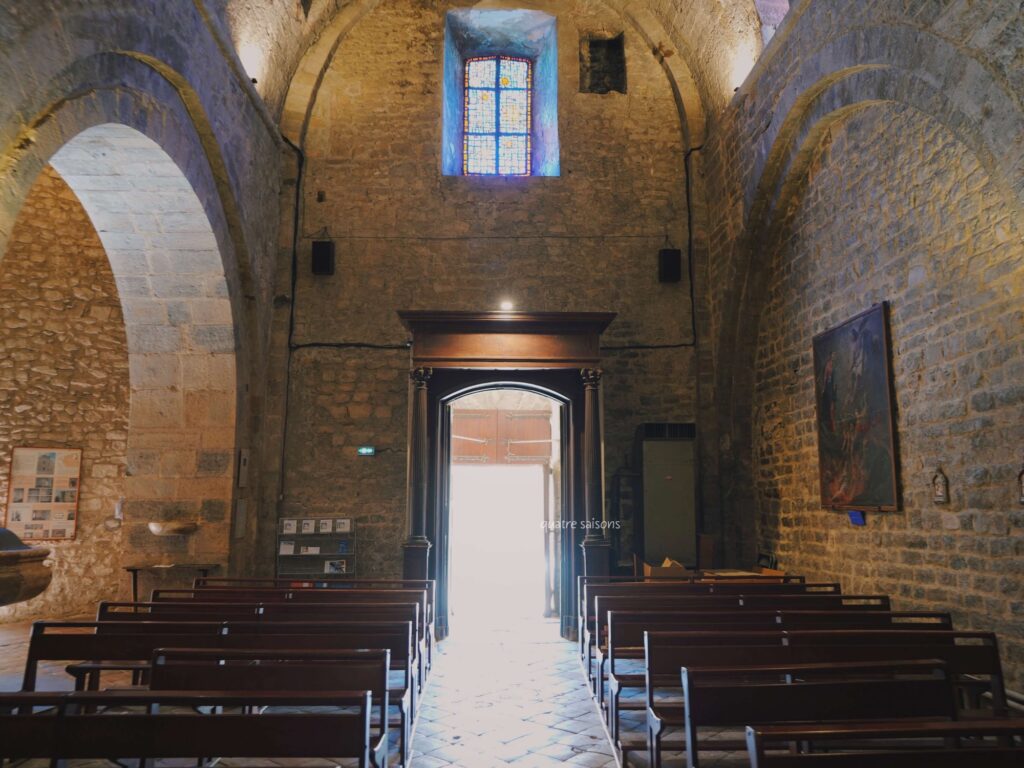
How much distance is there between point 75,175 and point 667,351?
6.02 meters

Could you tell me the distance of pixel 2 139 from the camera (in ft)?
12.4

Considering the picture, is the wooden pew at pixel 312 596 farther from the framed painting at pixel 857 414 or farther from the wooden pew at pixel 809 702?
the framed painting at pixel 857 414

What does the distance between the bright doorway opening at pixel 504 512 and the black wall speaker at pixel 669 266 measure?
1.97 metres

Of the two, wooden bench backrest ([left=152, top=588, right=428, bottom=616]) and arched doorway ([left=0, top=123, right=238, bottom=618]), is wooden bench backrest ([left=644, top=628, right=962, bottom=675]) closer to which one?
wooden bench backrest ([left=152, top=588, right=428, bottom=616])

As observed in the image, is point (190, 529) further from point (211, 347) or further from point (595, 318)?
point (595, 318)

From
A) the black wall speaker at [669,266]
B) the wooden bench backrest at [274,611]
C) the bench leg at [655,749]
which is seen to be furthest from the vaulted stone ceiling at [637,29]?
the bench leg at [655,749]

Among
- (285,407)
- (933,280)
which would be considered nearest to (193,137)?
(285,407)

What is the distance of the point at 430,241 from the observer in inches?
348

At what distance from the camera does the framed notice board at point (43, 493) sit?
27.6 feet

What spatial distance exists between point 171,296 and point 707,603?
5.42 meters

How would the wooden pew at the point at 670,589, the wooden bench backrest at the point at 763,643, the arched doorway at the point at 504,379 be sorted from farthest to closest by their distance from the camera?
the arched doorway at the point at 504,379 < the wooden pew at the point at 670,589 < the wooden bench backrest at the point at 763,643

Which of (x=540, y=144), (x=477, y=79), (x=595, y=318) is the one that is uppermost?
(x=477, y=79)

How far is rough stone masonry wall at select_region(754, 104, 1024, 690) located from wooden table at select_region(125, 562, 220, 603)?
5.53 m

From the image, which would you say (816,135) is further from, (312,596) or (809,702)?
(312,596)
